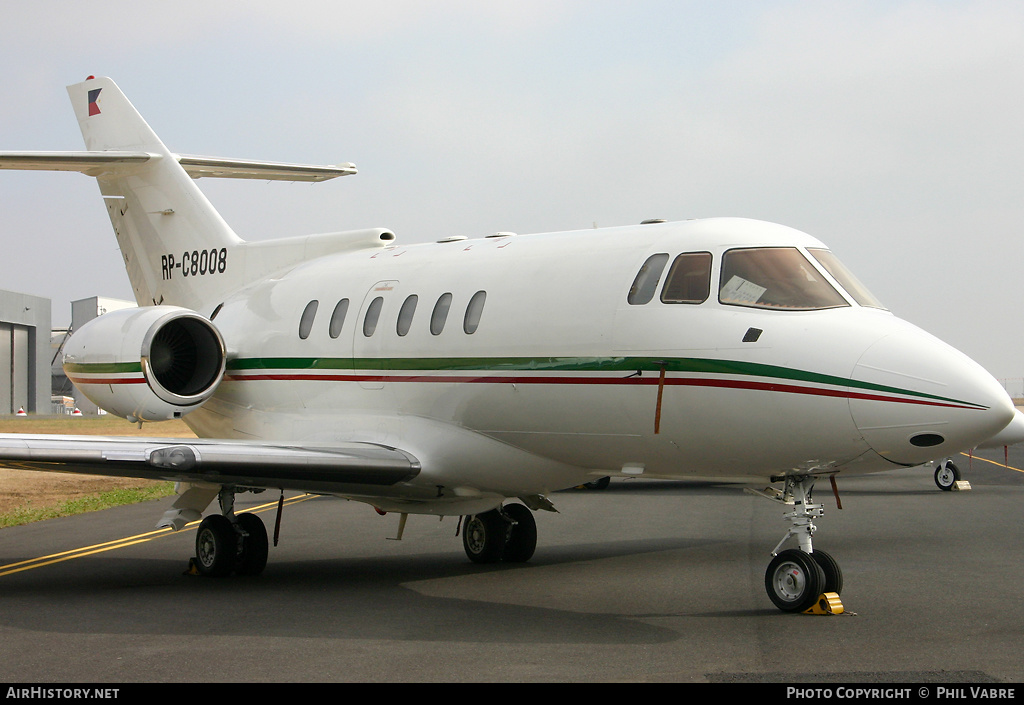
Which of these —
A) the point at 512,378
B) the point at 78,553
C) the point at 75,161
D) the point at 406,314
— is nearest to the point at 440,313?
the point at 406,314

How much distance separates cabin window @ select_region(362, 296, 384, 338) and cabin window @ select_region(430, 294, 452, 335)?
83 cm

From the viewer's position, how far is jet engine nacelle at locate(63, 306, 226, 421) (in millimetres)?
11953

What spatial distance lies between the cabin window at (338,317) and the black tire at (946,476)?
14311 millimetres

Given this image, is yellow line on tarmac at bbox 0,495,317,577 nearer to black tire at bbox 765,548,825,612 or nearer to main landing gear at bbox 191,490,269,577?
main landing gear at bbox 191,490,269,577

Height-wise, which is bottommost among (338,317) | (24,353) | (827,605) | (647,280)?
(24,353)

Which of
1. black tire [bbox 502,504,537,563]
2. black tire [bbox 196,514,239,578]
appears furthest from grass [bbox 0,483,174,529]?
black tire [bbox 502,504,537,563]

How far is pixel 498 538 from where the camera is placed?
41.5 ft

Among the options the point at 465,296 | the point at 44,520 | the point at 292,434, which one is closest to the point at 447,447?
the point at 465,296

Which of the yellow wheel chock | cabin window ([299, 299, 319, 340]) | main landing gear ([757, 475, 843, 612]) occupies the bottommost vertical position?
the yellow wheel chock

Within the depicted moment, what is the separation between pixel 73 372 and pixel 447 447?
5.07m

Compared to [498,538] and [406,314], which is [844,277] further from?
[498,538]

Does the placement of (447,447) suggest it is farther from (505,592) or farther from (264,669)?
(264,669)

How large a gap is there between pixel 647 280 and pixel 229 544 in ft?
17.6

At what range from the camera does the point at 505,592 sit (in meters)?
10.5
